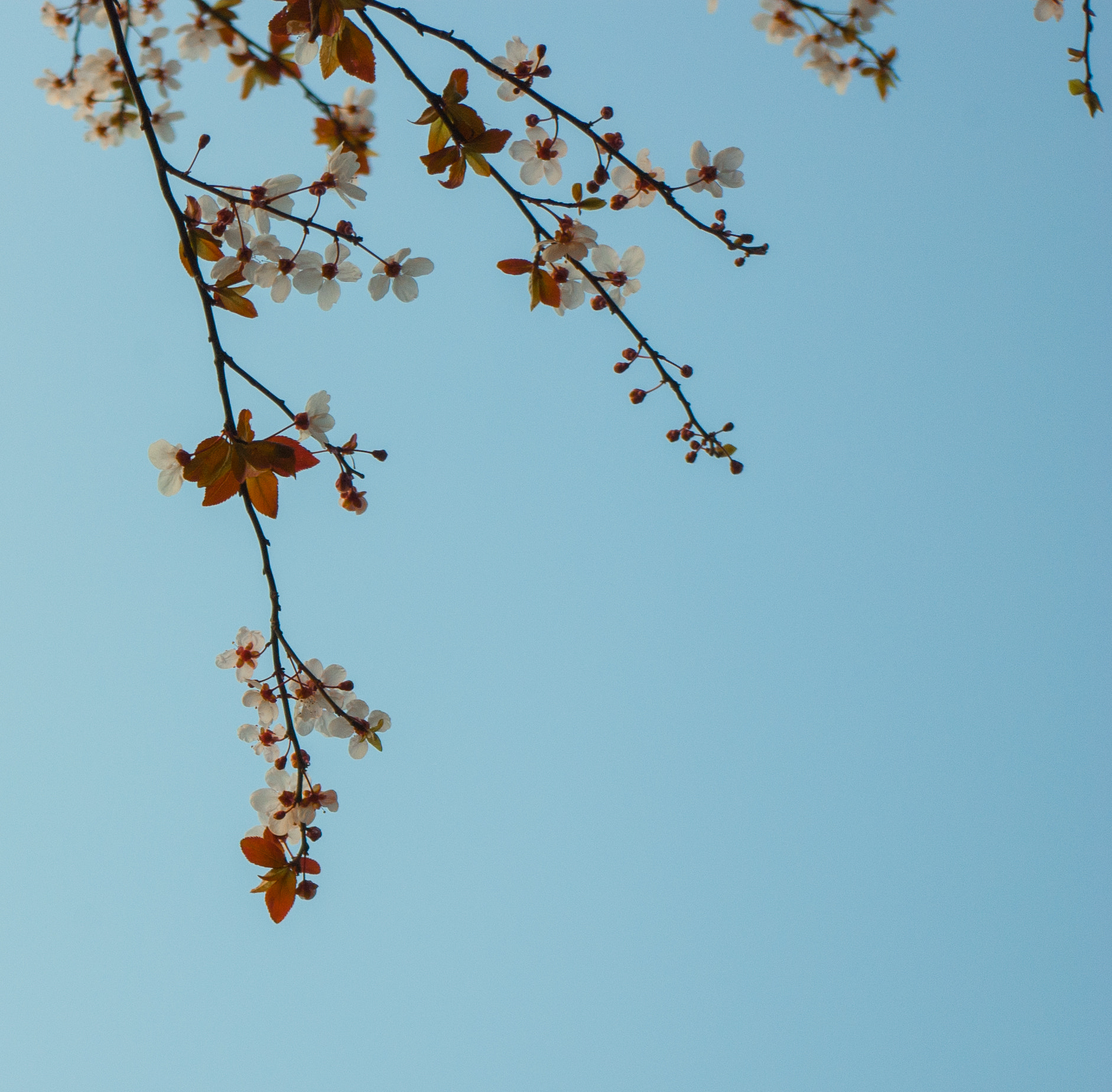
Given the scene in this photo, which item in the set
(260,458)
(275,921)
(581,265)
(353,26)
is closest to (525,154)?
(581,265)

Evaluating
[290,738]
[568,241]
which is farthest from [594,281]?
[290,738]

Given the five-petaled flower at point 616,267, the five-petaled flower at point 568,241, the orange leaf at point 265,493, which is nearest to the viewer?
the orange leaf at point 265,493

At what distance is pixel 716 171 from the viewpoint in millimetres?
1718

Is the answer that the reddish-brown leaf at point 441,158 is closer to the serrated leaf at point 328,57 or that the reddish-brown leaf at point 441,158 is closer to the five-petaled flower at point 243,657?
the serrated leaf at point 328,57

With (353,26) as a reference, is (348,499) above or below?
below

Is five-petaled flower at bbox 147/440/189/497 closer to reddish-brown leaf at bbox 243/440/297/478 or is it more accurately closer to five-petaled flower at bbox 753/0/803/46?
reddish-brown leaf at bbox 243/440/297/478

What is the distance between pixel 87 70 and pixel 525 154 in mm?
1041

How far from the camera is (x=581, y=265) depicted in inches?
63.2

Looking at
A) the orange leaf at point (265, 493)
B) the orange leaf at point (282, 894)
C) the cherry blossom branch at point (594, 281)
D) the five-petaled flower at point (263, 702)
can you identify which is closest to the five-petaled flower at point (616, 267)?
the cherry blossom branch at point (594, 281)

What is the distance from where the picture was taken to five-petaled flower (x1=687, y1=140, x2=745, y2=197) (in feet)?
5.58

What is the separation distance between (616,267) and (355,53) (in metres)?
Answer: 0.60

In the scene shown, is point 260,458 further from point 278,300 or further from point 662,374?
point 662,374

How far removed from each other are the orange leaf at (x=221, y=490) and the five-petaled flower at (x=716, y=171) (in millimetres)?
1037

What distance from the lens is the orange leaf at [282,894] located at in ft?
4.61
